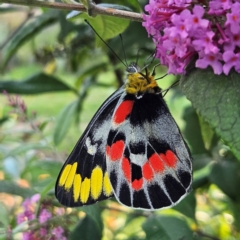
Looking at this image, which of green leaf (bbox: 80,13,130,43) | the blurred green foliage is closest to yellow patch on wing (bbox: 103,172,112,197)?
the blurred green foliage

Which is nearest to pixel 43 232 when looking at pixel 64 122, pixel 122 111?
pixel 122 111

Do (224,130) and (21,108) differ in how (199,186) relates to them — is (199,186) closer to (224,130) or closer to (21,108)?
(21,108)

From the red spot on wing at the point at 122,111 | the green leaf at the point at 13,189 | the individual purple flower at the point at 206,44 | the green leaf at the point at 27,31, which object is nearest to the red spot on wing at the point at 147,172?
the red spot on wing at the point at 122,111

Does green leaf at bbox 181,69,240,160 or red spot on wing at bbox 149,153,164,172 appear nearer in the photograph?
green leaf at bbox 181,69,240,160

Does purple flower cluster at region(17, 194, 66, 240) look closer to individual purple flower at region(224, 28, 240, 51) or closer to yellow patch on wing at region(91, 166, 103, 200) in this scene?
yellow patch on wing at region(91, 166, 103, 200)

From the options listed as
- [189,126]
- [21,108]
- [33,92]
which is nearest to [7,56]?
[33,92]

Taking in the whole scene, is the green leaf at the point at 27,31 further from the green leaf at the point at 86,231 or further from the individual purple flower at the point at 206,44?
the individual purple flower at the point at 206,44
